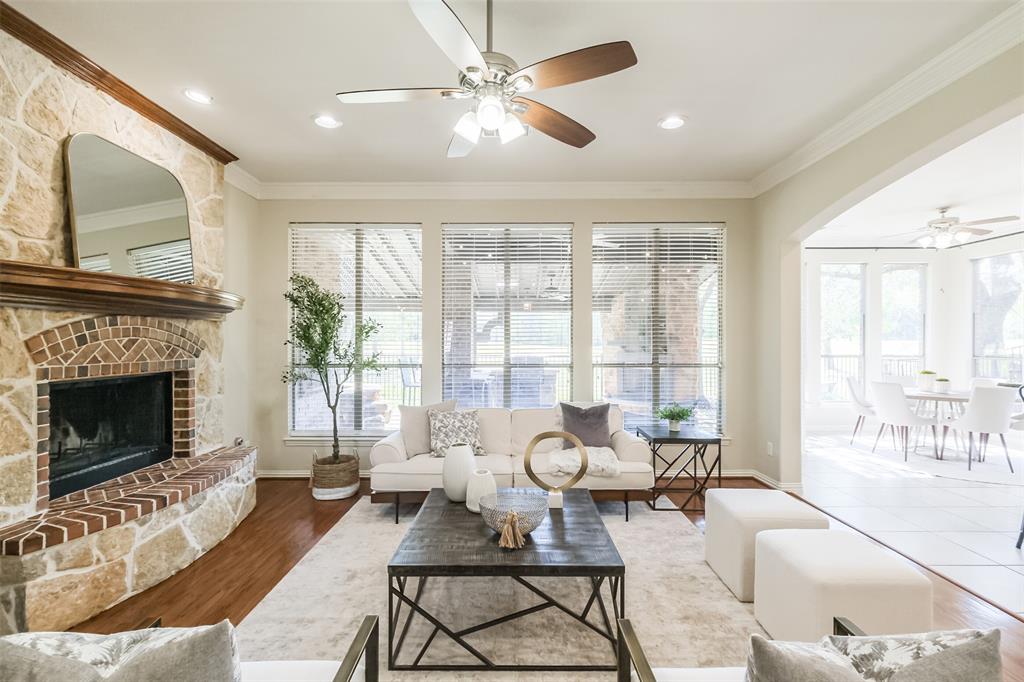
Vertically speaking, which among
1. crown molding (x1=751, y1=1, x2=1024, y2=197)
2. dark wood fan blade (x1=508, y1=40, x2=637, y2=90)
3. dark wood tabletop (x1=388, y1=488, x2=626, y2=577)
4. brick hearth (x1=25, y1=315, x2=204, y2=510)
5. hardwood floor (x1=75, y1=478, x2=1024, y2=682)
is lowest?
hardwood floor (x1=75, y1=478, x2=1024, y2=682)

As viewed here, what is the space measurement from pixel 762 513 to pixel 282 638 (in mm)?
2548

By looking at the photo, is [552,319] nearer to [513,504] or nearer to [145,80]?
[513,504]

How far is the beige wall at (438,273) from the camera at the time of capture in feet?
14.9

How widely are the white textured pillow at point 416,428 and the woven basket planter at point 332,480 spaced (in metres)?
0.63

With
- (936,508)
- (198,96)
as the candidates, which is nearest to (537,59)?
(198,96)

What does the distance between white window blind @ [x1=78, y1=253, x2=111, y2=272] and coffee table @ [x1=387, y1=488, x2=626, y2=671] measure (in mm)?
2380

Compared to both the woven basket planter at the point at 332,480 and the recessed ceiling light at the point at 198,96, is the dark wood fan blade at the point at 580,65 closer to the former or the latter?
the recessed ceiling light at the point at 198,96

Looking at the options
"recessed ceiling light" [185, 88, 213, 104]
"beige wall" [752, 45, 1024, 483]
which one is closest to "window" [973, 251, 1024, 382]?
"beige wall" [752, 45, 1024, 483]

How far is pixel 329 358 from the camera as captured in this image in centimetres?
453

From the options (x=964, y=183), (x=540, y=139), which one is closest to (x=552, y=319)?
(x=540, y=139)

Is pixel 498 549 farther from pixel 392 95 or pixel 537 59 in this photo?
pixel 537 59

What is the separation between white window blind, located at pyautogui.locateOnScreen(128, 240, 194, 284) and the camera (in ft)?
9.48

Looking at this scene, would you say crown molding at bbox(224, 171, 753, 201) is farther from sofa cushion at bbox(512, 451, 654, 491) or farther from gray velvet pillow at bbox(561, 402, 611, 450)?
sofa cushion at bbox(512, 451, 654, 491)

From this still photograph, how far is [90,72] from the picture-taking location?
2.58 metres
